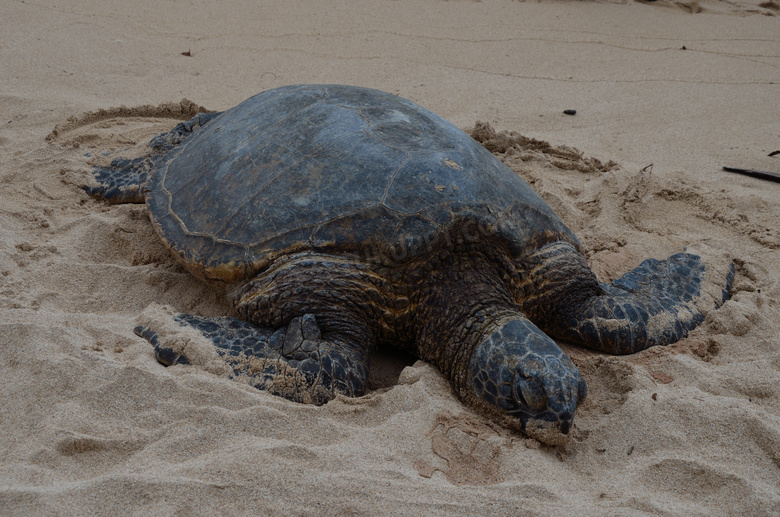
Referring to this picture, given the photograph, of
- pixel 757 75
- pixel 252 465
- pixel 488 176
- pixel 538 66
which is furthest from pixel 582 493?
pixel 757 75

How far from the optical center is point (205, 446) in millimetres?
2168

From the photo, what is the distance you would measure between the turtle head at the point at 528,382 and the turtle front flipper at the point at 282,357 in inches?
23.6

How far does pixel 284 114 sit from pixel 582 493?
110 inches

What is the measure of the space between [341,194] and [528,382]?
132cm

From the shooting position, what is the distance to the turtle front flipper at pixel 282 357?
2.69m

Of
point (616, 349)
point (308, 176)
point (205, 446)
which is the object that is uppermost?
point (308, 176)

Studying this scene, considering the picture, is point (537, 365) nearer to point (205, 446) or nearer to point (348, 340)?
point (348, 340)

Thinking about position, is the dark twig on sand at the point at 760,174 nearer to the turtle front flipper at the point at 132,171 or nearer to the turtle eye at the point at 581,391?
the turtle eye at the point at 581,391

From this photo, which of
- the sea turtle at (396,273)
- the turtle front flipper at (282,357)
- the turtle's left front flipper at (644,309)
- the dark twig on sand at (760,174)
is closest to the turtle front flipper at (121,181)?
the sea turtle at (396,273)

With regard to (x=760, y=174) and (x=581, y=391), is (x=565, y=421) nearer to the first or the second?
(x=581, y=391)

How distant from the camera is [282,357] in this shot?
9.28 feet

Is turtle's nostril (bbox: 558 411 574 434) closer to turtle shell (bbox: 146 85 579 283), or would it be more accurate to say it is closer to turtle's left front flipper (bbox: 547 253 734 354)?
turtle's left front flipper (bbox: 547 253 734 354)

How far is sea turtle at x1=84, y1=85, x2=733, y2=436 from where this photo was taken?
272 cm

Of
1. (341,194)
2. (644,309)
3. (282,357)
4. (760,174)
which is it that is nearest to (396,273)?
(341,194)
